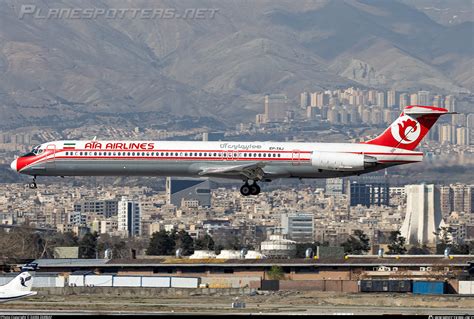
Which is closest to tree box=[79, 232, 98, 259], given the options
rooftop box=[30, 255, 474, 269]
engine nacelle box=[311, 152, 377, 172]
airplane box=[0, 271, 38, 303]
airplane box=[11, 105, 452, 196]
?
rooftop box=[30, 255, 474, 269]

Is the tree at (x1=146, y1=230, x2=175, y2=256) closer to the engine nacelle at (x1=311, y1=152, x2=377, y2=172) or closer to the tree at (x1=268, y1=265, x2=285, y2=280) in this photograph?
the tree at (x1=268, y1=265, x2=285, y2=280)

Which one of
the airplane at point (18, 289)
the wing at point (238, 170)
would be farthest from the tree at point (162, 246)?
the airplane at point (18, 289)

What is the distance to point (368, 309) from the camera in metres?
96.3

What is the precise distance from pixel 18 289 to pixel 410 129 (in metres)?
33.2

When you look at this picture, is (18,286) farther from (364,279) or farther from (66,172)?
(364,279)

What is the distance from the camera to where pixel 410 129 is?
108 metres

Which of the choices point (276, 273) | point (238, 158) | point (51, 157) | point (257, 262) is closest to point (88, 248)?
point (257, 262)

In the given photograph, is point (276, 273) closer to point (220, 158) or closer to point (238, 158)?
point (238, 158)

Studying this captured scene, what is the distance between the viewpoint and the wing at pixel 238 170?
10394 cm

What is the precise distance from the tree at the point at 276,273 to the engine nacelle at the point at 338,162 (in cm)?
3015

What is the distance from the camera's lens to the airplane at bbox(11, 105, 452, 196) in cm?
10481

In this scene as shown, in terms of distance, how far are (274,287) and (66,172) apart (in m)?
26.3

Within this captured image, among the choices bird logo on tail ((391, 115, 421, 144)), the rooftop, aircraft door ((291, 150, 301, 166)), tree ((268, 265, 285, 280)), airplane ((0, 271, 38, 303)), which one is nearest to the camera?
airplane ((0, 271, 38, 303))

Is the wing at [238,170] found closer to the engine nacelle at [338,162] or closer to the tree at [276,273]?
the engine nacelle at [338,162]
